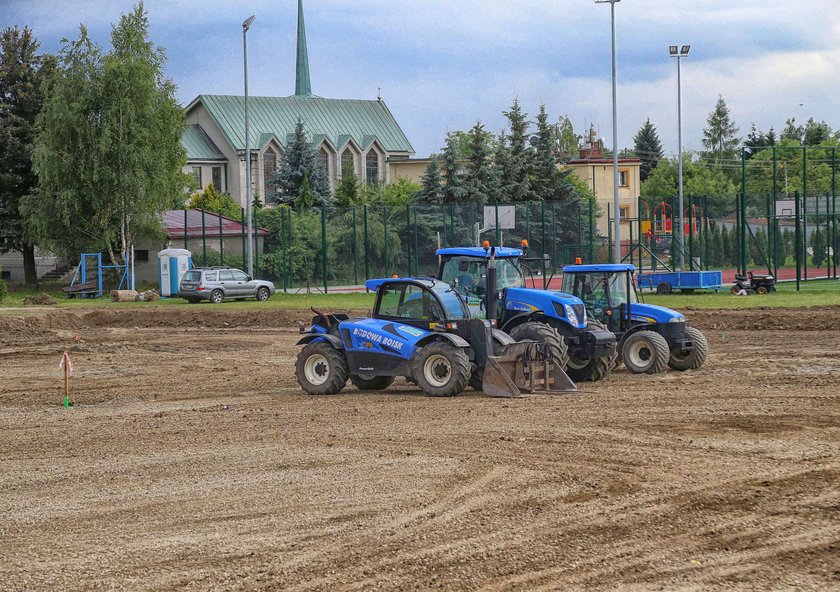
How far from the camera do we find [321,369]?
17.3m

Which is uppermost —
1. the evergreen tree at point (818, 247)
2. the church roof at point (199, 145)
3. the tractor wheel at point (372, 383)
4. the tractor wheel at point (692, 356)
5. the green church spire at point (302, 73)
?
the green church spire at point (302, 73)

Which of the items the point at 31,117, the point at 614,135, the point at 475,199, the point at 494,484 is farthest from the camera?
the point at 475,199

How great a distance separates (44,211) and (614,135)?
2341cm

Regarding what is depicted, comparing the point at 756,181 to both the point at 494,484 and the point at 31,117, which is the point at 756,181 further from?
the point at 494,484

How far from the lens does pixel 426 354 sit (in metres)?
16.2

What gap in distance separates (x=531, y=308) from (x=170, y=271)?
30365 mm

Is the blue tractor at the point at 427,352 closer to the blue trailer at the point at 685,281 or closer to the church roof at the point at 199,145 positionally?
the blue trailer at the point at 685,281

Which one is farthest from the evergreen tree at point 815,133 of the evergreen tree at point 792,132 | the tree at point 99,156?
the tree at point 99,156

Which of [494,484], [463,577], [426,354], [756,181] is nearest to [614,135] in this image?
[426,354]

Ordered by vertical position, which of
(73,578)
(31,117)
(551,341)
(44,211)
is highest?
(31,117)

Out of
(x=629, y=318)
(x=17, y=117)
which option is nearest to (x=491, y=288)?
(x=629, y=318)

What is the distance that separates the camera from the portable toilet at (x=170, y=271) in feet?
151

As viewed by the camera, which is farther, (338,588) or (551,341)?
(551,341)

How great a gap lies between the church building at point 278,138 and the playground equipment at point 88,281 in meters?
22.6
